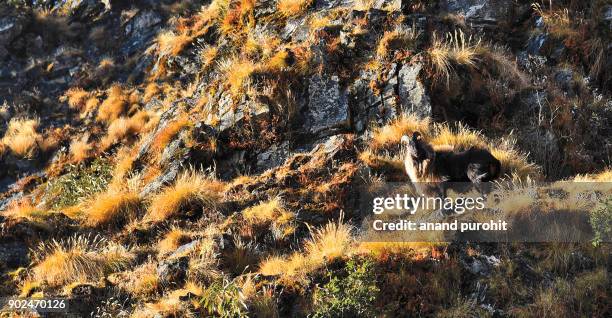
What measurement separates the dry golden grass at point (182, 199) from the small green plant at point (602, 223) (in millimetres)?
5622

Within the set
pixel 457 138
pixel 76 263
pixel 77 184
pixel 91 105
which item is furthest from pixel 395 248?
pixel 91 105

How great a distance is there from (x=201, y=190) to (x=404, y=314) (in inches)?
179

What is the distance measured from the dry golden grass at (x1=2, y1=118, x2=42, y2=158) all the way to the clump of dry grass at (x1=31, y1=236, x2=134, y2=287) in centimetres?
691

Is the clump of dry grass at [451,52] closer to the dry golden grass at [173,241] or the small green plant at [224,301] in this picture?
the dry golden grass at [173,241]

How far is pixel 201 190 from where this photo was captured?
933 centimetres

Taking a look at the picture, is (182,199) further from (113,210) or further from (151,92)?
(151,92)

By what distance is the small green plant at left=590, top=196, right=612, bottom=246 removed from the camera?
21.6 ft

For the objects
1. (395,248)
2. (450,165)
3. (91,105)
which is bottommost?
(91,105)

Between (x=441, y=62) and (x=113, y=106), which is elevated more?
(x=441, y=62)

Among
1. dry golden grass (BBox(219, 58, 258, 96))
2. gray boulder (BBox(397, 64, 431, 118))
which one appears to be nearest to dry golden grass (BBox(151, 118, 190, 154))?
dry golden grass (BBox(219, 58, 258, 96))

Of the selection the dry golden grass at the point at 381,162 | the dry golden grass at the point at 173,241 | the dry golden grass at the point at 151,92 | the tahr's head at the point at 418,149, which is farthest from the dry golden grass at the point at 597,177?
the dry golden grass at the point at 151,92

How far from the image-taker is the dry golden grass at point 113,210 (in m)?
9.58
